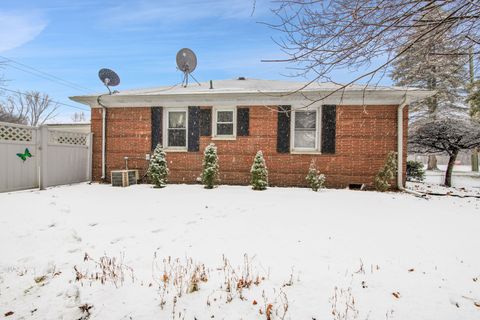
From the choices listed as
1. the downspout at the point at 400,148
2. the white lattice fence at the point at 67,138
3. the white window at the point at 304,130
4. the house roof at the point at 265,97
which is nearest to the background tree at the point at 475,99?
the downspout at the point at 400,148

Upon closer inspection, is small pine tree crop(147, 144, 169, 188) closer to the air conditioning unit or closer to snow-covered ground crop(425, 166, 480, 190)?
the air conditioning unit

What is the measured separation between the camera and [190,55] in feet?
38.1

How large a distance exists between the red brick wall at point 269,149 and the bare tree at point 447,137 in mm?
3237

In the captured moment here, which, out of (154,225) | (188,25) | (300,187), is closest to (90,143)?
(188,25)

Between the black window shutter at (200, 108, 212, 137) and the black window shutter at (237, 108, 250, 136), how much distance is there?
1.18m

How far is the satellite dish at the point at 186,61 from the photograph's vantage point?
11.5 meters

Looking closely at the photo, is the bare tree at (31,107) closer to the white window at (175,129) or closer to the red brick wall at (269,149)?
the red brick wall at (269,149)

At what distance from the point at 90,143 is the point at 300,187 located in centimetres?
882

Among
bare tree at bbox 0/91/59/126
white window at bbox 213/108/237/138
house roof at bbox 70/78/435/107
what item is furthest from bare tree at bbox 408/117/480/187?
bare tree at bbox 0/91/59/126

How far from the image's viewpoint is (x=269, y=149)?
9500mm

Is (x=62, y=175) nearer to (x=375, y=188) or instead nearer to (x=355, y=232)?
(x=355, y=232)

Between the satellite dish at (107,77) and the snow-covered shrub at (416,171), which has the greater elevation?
the satellite dish at (107,77)

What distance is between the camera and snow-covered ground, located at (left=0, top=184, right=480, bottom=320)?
7.59ft

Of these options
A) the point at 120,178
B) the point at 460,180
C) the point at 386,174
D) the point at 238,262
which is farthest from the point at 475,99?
the point at 120,178
